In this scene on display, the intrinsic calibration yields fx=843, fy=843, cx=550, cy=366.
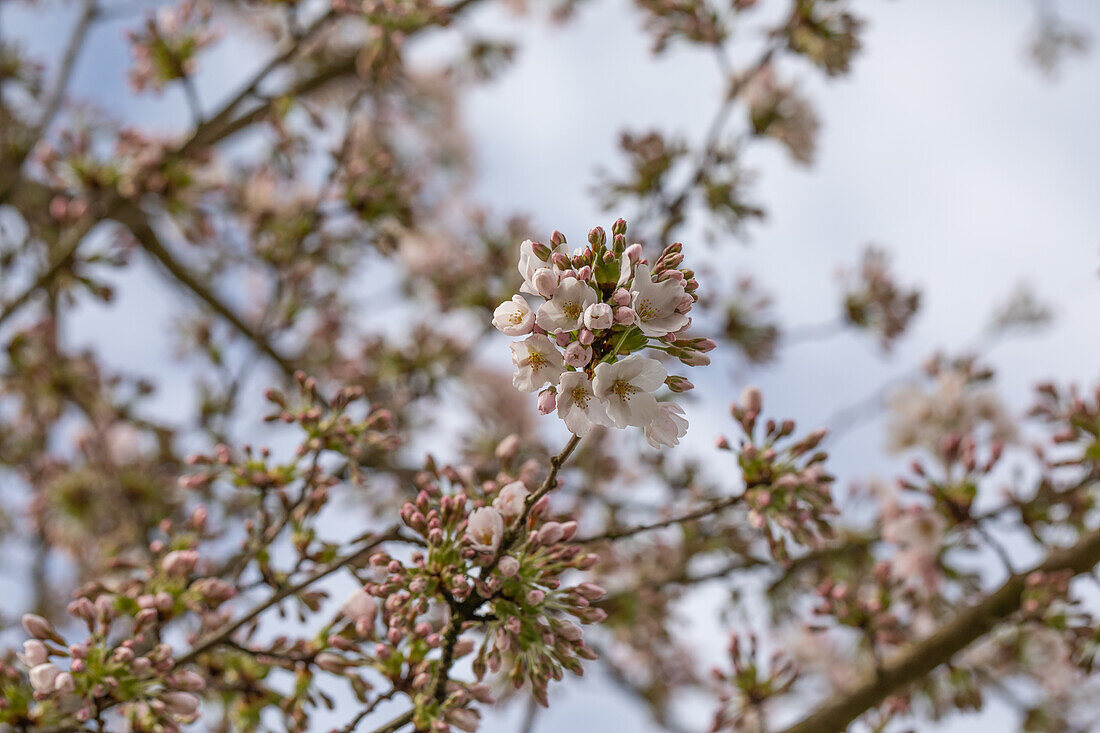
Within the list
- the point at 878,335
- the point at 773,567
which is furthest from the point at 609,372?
the point at 878,335

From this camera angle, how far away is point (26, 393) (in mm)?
4738

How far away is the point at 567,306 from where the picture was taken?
1558mm

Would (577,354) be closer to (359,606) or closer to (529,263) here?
(529,263)

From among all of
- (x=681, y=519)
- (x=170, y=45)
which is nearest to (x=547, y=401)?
(x=681, y=519)

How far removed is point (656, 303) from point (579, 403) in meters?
0.23

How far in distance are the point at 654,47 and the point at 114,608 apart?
9.85ft

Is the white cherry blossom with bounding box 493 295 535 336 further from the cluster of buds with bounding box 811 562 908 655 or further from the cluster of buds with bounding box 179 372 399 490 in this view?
the cluster of buds with bounding box 811 562 908 655

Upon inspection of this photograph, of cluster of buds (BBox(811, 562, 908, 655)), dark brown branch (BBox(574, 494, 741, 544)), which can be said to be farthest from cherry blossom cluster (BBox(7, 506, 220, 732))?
cluster of buds (BBox(811, 562, 908, 655))

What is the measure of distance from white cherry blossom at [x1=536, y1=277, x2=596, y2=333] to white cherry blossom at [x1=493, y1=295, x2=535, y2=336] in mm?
34

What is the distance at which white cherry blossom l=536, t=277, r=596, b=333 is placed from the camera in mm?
1529

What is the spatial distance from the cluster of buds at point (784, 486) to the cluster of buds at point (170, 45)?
10.3ft

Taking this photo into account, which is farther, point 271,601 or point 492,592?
point 271,601

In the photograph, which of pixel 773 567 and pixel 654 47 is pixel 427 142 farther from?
pixel 773 567

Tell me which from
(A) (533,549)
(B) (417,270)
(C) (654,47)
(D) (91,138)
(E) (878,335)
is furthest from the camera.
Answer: (B) (417,270)
